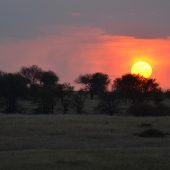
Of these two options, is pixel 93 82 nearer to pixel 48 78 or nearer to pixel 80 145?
pixel 48 78

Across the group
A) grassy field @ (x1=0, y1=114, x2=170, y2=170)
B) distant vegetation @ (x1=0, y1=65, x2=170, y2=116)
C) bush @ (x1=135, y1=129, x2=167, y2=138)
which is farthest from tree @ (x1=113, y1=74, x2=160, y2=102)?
bush @ (x1=135, y1=129, x2=167, y2=138)

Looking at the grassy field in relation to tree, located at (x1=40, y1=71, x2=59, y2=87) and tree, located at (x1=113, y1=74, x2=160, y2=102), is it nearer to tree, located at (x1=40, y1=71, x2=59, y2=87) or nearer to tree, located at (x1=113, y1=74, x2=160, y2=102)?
tree, located at (x1=113, y1=74, x2=160, y2=102)

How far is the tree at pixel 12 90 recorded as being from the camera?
87.9 meters

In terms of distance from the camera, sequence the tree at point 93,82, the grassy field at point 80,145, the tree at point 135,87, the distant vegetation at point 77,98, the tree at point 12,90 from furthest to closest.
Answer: the tree at point 93,82, the tree at point 135,87, the tree at point 12,90, the distant vegetation at point 77,98, the grassy field at point 80,145

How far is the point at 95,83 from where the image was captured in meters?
122

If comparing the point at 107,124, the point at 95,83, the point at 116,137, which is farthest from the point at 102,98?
the point at 116,137

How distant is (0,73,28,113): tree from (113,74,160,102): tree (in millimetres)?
14858

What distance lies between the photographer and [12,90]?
9156cm

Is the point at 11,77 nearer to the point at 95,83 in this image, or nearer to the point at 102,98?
the point at 102,98

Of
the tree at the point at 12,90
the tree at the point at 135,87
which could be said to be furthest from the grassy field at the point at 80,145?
the tree at the point at 135,87

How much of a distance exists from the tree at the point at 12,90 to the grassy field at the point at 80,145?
3790 cm

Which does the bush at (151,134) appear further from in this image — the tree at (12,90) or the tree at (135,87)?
the tree at (135,87)

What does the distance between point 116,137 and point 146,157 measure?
1351 cm

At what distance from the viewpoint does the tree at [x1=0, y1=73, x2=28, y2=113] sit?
8788 centimetres
